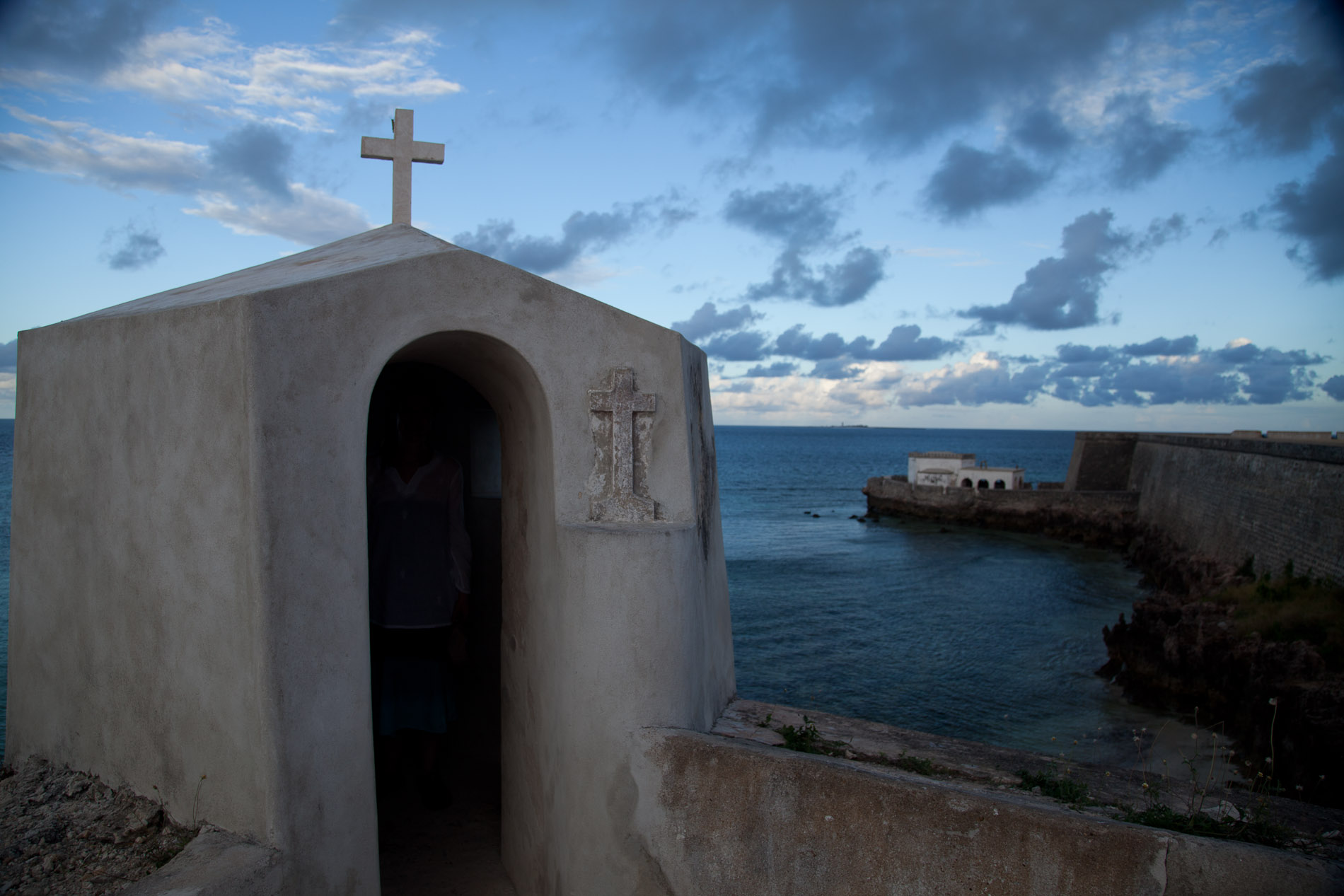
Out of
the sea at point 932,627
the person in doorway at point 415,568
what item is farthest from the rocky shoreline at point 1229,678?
the person in doorway at point 415,568

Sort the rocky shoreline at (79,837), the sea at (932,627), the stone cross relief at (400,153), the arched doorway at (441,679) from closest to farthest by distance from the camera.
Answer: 1. the rocky shoreline at (79,837)
2. the arched doorway at (441,679)
3. the stone cross relief at (400,153)
4. the sea at (932,627)

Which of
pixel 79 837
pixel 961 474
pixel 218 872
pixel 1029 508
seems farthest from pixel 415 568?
pixel 961 474

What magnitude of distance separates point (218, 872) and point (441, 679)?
206cm

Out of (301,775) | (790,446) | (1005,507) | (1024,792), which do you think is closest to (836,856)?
(1024,792)

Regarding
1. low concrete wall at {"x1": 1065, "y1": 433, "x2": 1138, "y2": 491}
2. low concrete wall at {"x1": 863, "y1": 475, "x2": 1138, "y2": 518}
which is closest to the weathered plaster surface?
low concrete wall at {"x1": 863, "y1": 475, "x2": 1138, "y2": 518}

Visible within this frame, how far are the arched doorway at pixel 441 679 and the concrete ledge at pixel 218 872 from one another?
1466mm

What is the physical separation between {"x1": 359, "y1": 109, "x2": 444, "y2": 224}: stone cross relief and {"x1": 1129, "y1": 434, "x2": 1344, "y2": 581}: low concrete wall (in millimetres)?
17124

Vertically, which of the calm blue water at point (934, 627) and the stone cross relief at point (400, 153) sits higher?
the stone cross relief at point (400, 153)

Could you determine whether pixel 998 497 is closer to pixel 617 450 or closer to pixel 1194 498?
pixel 1194 498

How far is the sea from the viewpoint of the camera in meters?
14.7

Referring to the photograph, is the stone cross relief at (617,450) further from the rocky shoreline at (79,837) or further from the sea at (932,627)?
the sea at (932,627)

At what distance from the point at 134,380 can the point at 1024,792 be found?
4417 millimetres

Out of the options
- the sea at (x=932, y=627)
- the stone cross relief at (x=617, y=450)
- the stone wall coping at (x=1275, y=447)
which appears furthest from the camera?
the stone wall coping at (x=1275, y=447)

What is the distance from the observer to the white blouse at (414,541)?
4.80m
